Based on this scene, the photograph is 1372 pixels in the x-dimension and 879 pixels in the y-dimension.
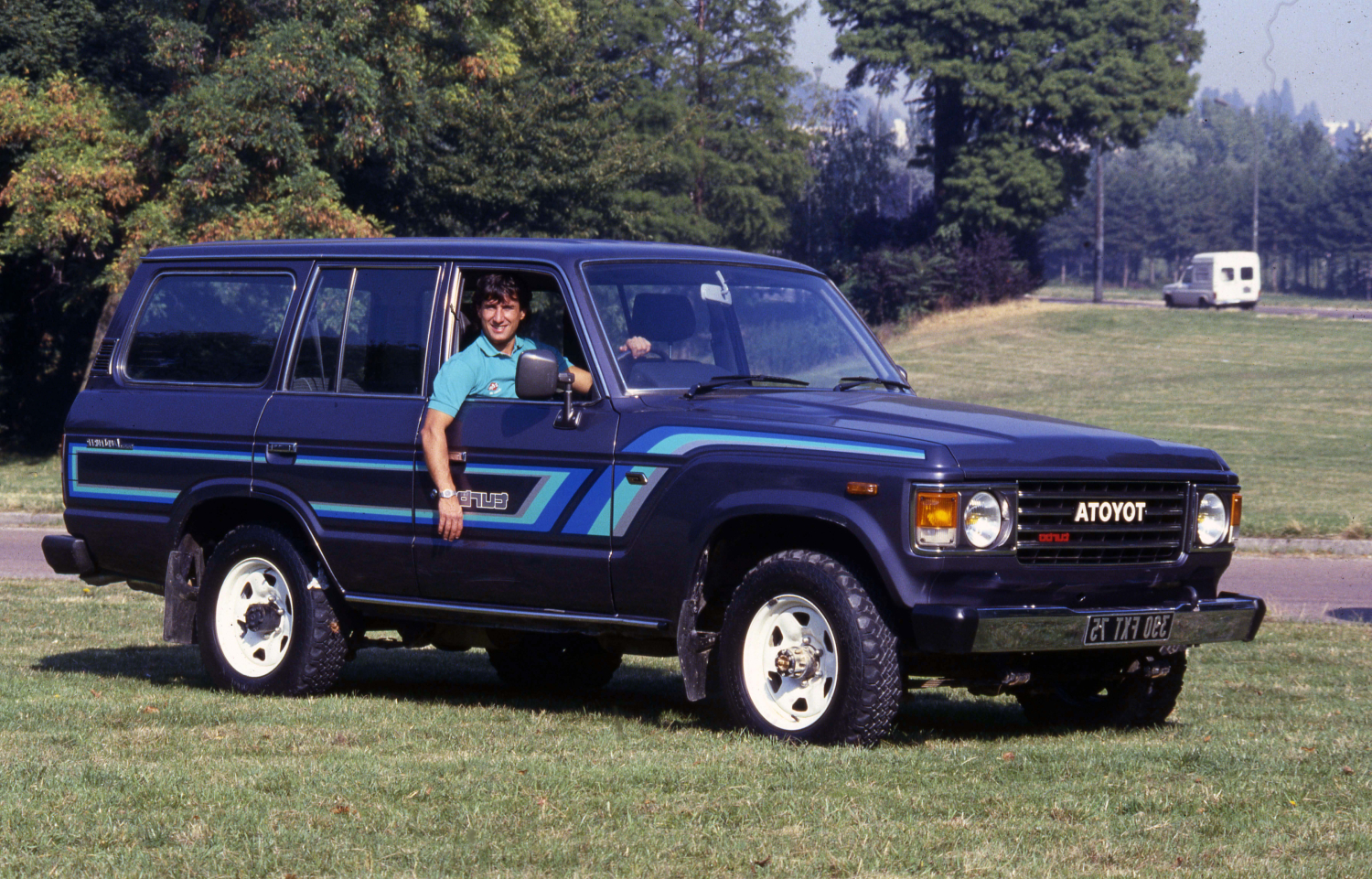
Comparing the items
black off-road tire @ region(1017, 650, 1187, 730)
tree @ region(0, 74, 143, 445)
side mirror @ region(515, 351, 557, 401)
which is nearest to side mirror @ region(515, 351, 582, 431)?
side mirror @ region(515, 351, 557, 401)

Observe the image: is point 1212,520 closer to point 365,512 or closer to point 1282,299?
point 365,512

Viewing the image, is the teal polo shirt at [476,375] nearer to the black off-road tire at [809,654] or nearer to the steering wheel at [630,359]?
the steering wheel at [630,359]

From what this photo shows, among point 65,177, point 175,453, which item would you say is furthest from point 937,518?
point 65,177

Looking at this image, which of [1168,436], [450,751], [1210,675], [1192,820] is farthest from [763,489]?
[1168,436]

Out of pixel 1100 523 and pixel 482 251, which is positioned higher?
pixel 482 251

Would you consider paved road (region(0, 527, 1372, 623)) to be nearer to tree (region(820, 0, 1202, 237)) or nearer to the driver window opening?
the driver window opening

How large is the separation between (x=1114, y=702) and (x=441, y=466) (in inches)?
123

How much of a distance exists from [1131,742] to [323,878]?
357cm

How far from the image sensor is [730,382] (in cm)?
735

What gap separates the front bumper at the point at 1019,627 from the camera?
6156 millimetres

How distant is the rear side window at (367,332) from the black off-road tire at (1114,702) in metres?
3.18

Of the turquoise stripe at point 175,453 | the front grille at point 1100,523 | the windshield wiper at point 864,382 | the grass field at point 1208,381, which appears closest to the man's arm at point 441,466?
the turquoise stripe at point 175,453

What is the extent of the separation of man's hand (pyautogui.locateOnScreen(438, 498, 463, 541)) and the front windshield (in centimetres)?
93

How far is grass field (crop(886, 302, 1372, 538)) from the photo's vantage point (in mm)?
23391
